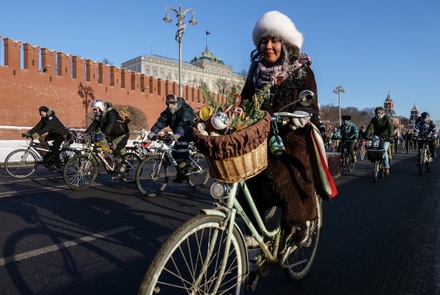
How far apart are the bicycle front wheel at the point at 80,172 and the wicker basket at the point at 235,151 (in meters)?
6.04

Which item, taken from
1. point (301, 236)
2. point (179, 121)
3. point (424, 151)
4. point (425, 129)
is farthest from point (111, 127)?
point (425, 129)

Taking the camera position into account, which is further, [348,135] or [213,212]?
[348,135]

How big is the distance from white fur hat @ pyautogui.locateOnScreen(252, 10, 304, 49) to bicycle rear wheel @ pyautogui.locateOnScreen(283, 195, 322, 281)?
49.3 inches

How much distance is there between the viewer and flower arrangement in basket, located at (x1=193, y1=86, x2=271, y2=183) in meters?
1.93

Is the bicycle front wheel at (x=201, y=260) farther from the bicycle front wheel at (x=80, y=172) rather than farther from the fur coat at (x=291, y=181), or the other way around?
the bicycle front wheel at (x=80, y=172)

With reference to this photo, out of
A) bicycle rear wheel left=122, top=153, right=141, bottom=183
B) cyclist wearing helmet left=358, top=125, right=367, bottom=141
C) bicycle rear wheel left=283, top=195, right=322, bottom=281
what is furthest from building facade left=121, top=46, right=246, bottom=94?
bicycle rear wheel left=283, top=195, right=322, bottom=281

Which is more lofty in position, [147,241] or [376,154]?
[376,154]

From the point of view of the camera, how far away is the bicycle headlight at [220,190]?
2029mm

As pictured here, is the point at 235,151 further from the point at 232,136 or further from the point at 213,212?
the point at 213,212

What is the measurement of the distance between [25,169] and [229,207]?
9944 mm

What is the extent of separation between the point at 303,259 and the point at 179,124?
476 cm

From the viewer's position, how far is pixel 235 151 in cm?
194

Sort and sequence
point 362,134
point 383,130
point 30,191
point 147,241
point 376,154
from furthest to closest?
point 362,134
point 383,130
point 376,154
point 30,191
point 147,241

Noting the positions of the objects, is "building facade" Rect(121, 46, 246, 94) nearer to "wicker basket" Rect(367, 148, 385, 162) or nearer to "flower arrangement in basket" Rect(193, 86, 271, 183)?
"wicker basket" Rect(367, 148, 385, 162)
